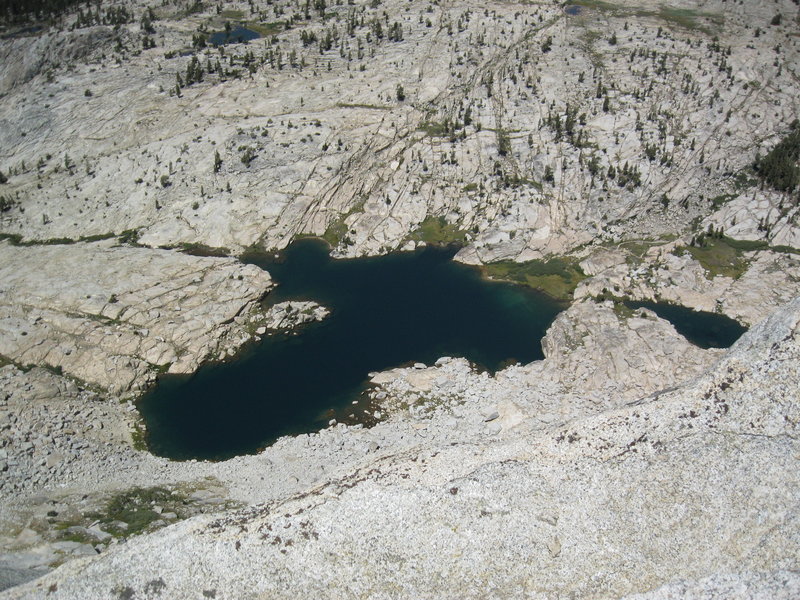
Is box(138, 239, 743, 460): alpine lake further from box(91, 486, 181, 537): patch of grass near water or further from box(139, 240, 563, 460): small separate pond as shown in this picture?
box(91, 486, 181, 537): patch of grass near water

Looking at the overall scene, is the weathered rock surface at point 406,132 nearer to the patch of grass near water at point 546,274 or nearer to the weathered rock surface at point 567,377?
the patch of grass near water at point 546,274

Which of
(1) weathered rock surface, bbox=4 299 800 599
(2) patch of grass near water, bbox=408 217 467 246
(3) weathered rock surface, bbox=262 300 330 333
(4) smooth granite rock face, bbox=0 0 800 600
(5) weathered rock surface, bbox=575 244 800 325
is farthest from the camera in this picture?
(2) patch of grass near water, bbox=408 217 467 246

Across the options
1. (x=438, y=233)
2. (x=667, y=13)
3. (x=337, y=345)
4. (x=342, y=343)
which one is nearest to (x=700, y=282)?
(x=438, y=233)

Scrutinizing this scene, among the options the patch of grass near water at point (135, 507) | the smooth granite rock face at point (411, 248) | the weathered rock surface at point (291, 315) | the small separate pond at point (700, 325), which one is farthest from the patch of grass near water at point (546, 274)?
the patch of grass near water at point (135, 507)

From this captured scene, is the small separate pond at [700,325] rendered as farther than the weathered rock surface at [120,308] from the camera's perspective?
Yes

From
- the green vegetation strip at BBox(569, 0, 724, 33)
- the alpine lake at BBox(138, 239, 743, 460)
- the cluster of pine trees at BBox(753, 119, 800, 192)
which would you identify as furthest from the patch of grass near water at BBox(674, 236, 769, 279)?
the green vegetation strip at BBox(569, 0, 724, 33)

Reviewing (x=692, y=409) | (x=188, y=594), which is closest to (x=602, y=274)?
(x=692, y=409)
